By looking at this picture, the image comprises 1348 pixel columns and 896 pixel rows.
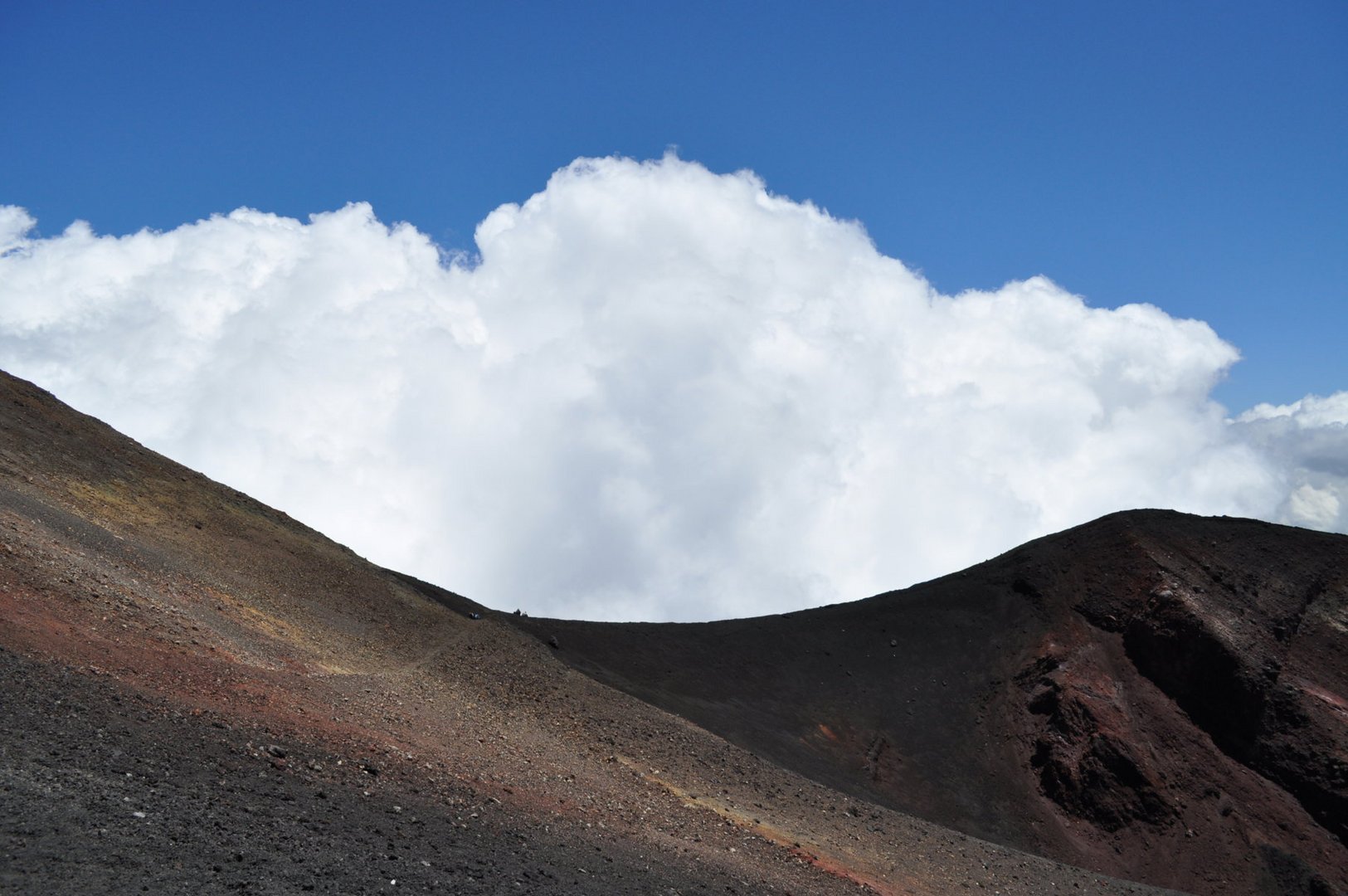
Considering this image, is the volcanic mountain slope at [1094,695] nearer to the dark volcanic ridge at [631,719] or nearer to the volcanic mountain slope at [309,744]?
the dark volcanic ridge at [631,719]

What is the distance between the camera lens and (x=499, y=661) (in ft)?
91.9

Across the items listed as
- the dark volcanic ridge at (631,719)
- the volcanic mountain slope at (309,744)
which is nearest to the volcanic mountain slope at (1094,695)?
the dark volcanic ridge at (631,719)

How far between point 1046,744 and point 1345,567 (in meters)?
15.5

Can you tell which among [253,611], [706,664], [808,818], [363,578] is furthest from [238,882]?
[706,664]

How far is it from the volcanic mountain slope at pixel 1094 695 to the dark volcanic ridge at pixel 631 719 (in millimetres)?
118

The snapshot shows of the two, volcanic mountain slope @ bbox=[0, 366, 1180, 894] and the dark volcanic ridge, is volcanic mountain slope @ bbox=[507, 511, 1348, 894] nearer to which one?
the dark volcanic ridge

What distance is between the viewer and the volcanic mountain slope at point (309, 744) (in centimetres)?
1173

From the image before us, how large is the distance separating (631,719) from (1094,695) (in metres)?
20.8

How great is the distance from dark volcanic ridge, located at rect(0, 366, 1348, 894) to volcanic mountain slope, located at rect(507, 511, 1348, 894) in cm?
12

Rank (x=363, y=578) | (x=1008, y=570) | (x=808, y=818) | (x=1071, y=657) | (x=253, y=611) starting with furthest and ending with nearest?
(x=1008, y=570), (x=1071, y=657), (x=363, y=578), (x=808, y=818), (x=253, y=611)

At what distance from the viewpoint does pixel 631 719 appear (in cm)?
2706

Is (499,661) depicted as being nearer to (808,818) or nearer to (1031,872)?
(808,818)

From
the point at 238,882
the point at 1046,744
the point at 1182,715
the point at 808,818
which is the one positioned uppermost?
the point at 1182,715

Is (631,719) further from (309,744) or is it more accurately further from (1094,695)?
(1094,695)
